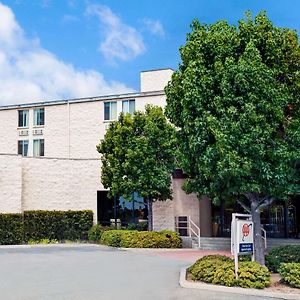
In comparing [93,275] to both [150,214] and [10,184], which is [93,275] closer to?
[150,214]

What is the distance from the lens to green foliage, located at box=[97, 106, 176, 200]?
23.9m

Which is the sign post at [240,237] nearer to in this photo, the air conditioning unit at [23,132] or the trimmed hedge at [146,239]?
the trimmed hedge at [146,239]

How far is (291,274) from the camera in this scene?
38.1 ft

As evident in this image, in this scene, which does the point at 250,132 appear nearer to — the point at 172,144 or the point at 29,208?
the point at 172,144

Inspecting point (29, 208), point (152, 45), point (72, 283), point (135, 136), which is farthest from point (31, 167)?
point (72, 283)

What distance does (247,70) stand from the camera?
40.6 ft

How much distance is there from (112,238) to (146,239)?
76.5 inches

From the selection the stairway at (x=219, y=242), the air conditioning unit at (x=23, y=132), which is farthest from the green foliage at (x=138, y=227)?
the air conditioning unit at (x=23, y=132)

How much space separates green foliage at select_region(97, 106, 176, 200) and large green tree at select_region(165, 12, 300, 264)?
32.2 ft

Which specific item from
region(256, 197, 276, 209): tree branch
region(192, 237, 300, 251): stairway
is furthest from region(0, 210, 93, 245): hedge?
region(256, 197, 276, 209): tree branch

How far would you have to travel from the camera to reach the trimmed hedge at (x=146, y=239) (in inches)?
926

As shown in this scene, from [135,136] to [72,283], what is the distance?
1262 cm

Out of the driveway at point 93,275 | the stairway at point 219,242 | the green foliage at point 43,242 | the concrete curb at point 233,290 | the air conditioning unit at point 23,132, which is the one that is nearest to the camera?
the concrete curb at point 233,290

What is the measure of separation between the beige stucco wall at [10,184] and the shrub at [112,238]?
219 inches
